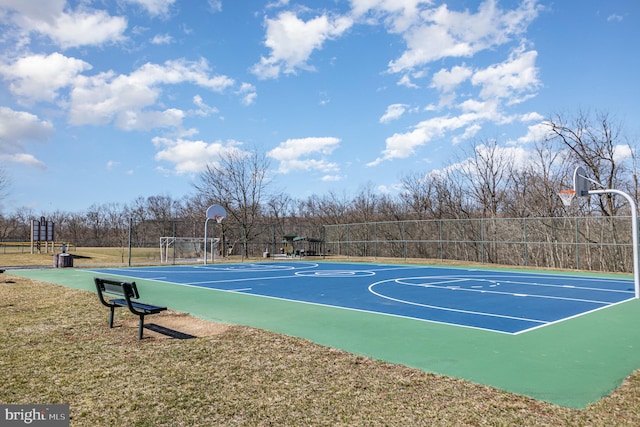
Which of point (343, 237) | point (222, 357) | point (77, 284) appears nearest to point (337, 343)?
point (222, 357)

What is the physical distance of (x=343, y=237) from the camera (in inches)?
1344

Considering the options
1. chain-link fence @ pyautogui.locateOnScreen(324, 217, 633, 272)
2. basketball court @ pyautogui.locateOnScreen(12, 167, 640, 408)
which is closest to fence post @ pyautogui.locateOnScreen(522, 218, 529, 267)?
chain-link fence @ pyautogui.locateOnScreen(324, 217, 633, 272)

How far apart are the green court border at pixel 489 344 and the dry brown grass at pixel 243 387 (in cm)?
31

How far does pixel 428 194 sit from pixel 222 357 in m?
34.1

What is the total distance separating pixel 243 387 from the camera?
170 inches

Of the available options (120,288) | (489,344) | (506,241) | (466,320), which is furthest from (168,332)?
(506,241)

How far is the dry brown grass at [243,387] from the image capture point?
11.8ft

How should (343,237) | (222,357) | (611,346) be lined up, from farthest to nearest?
(343,237) → (611,346) → (222,357)

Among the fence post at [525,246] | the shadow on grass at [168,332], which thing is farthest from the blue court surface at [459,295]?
the fence post at [525,246]

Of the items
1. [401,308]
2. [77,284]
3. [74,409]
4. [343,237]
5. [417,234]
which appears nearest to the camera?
[74,409]

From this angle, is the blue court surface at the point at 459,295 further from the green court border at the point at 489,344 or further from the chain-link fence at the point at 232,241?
the chain-link fence at the point at 232,241

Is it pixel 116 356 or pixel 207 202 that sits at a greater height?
pixel 207 202

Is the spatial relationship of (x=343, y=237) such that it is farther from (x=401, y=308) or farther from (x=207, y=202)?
(x=401, y=308)

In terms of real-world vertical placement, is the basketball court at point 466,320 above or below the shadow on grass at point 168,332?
below
